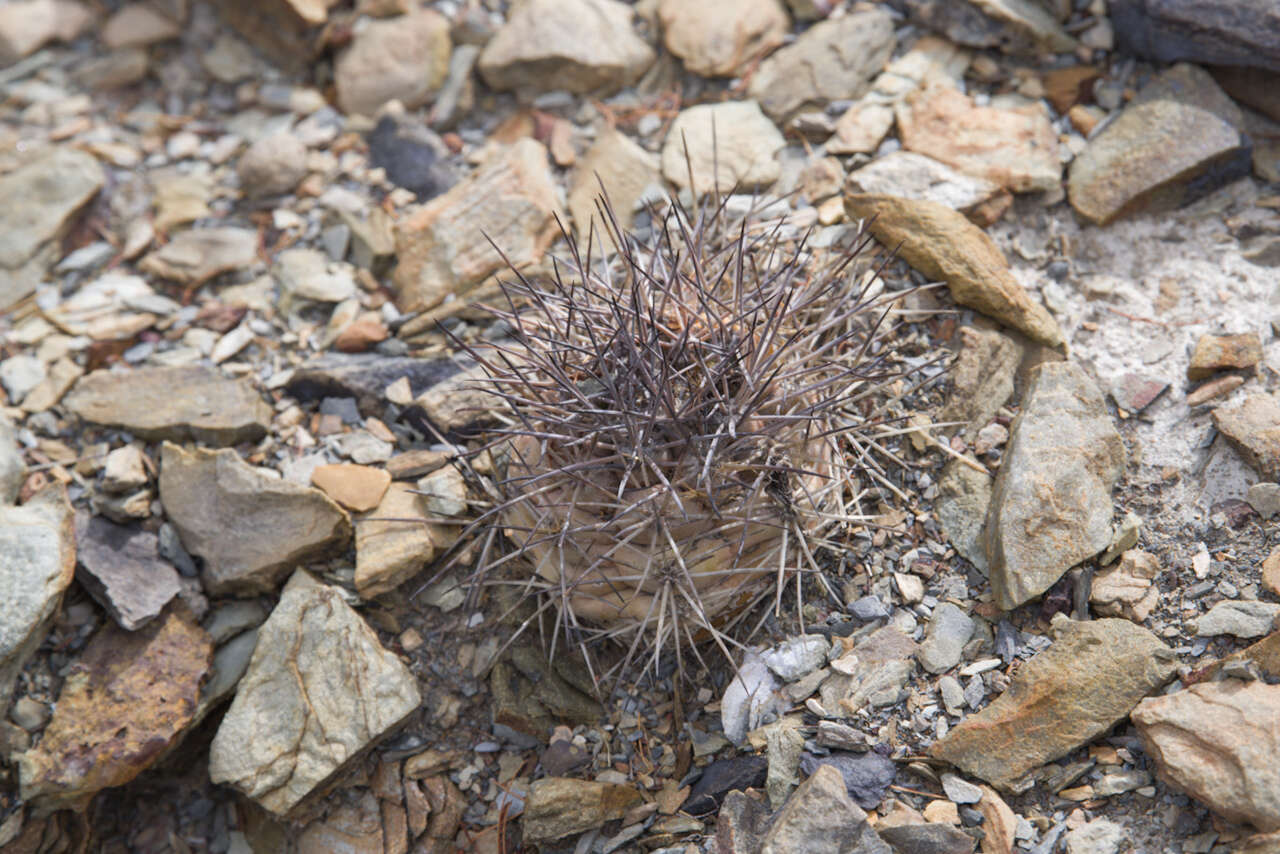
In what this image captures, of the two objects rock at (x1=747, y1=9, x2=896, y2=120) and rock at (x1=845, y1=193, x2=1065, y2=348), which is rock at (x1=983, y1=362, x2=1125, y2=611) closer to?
rock at (x1=845, y1=193, x2=1065, y2=348)

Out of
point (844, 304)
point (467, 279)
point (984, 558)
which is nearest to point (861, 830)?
point (984, 558)

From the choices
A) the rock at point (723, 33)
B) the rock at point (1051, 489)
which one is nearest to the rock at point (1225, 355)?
the rock at point (1051, 489)

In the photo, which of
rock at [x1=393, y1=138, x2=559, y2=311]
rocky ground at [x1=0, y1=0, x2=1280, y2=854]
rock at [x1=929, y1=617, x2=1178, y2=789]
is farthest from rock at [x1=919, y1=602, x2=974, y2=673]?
rock at [x1=393, y1=138, x2=559, y2=311]

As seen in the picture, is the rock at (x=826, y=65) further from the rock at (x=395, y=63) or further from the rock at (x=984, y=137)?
the rock at (x=395, y=63)

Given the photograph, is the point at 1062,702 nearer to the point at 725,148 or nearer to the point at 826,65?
the point at 725,148

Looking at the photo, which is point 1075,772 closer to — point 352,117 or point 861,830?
point 861,830

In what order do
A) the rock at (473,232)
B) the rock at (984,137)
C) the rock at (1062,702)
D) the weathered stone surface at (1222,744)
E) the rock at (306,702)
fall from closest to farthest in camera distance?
1. the weathered stone surface at (1222,744)
2. the rock at (1062,702)
3. the rock at (306,702)
4. the rock at (984,137)
5. the rock at (473,232)
